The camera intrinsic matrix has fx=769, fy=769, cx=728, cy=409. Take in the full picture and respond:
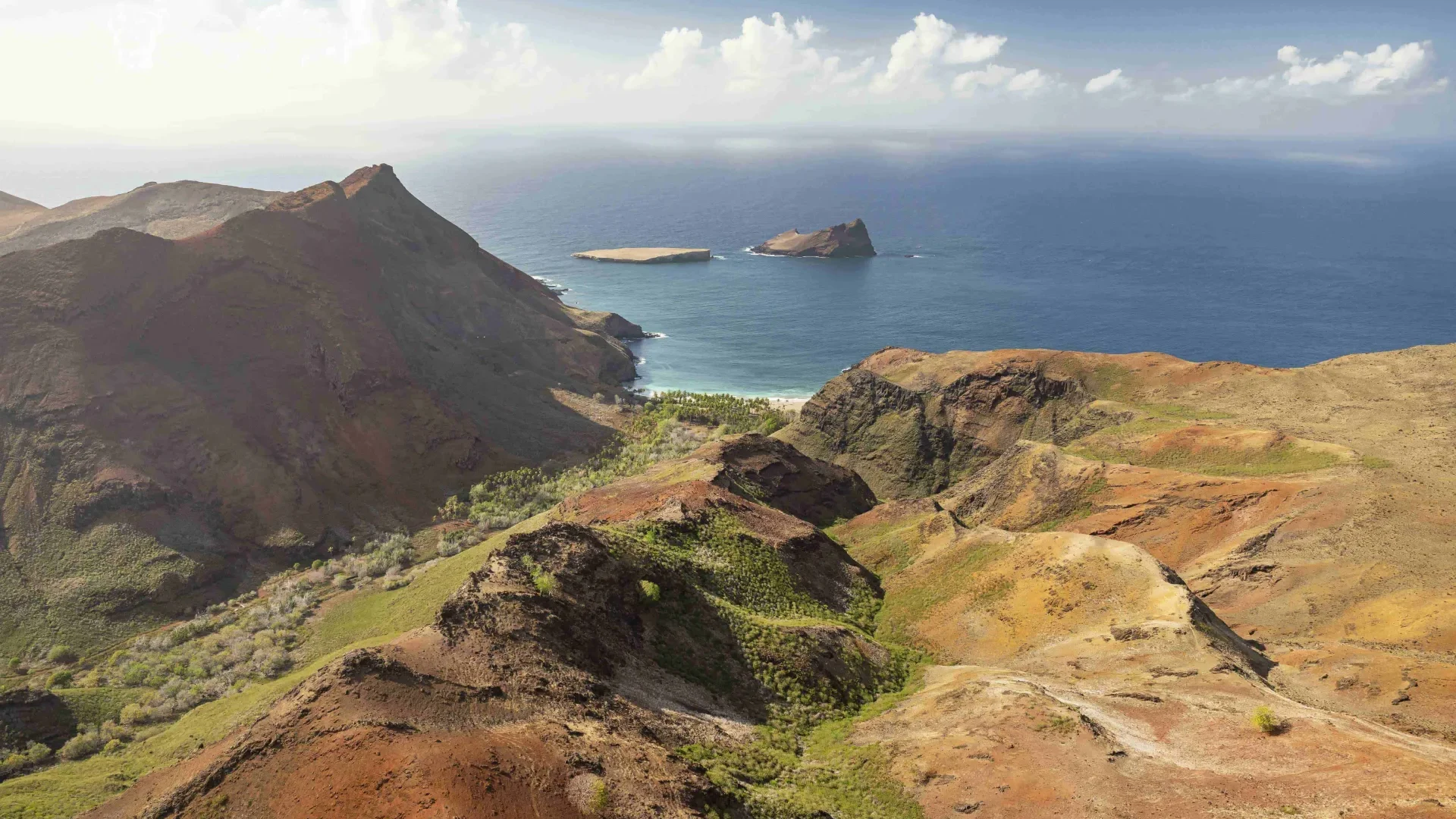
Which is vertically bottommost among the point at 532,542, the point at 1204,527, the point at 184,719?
the point at 184,719

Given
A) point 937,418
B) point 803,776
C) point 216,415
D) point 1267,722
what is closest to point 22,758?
point 216,415

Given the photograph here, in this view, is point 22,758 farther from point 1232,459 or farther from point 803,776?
point 1232,459

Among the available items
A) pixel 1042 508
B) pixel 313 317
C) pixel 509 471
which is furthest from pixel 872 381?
pixel 313 317

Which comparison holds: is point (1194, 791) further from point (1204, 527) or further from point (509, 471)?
point (509, 471)

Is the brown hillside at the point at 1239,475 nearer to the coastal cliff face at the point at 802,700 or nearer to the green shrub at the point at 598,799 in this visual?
the coastal cliff face at the point at 802,700

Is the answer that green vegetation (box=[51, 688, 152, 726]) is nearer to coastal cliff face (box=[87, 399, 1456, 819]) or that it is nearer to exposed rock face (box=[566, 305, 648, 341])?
coastal cliff face (box=[87, 399, 1456, 819])

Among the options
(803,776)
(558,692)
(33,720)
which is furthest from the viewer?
(33,720)
